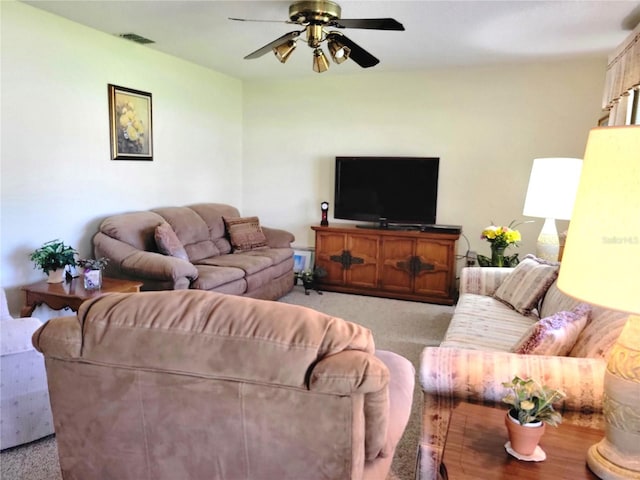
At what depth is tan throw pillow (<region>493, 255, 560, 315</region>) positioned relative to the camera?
9.85ft

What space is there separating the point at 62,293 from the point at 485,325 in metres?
2.65

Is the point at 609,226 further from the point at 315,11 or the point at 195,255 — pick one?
the point at 195,255

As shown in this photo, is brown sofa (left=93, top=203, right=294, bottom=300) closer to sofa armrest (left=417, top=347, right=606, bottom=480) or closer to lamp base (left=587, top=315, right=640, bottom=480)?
sofa armrest (left=417, top=347, right=606, bottom=480)

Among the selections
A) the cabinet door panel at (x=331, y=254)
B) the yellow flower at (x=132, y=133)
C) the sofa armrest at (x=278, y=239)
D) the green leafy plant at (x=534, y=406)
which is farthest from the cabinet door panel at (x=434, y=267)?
the green leafy plant at (x=534, y=406)

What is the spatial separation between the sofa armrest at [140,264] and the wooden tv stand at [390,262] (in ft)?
6.24

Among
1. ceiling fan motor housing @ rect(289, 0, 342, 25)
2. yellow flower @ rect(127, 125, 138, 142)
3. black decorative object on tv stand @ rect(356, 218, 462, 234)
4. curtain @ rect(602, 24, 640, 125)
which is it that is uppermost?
ceiling fan motor housing @ rect(289, 0, 342, 25)

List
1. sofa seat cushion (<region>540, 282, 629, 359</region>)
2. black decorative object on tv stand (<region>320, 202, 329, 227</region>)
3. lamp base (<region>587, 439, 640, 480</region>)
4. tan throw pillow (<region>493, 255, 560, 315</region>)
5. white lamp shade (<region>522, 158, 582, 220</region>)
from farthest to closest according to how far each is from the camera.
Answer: black decorative object on tv stand (<region>320, 202, 329, 227</region>) → white lamp shade (<region>522, 158, 582, 220</region>) → tan throw pillow (<region>493, 255, 560, 315</region>) → sofa seat cushion (<region>540, 282, 629, 359</region>) → lamp base (<region>587, 439, 640, 480</region>)

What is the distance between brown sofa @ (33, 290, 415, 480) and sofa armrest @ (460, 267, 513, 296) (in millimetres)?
2542

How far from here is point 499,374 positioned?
1686 mm

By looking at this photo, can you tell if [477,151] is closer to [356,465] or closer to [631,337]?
[631,337]

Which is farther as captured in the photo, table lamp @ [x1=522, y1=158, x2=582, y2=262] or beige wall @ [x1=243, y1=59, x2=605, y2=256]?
beige wall @ [x1=243, y1=59, x2=605, y2=256]

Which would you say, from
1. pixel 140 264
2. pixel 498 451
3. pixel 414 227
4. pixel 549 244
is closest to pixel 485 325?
pixel 549 244

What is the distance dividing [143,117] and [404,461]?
376 cm

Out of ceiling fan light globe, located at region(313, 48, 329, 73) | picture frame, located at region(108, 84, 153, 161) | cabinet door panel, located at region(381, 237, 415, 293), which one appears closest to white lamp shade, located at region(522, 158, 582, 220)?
cabinet door panel, located at region(381, 237, 415, 293)
